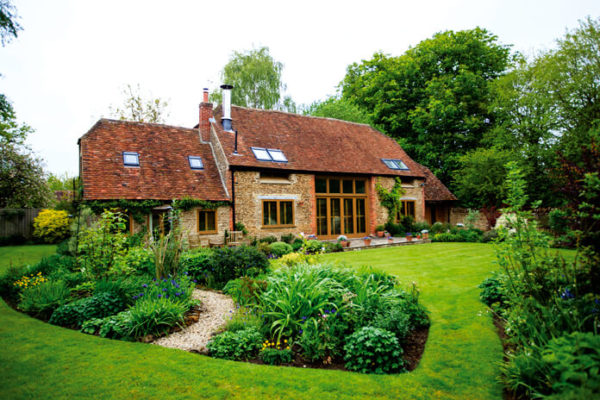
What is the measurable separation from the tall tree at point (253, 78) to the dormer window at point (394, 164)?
11.8 metres

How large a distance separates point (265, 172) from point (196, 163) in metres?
3.50

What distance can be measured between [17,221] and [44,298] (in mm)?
19354

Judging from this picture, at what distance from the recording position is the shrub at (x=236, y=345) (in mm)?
4457

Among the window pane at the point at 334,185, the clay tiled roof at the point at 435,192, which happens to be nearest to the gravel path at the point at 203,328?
the window pane at the point at 334,185

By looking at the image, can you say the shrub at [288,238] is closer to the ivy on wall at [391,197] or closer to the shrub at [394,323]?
the ivy on wall at [391,197]

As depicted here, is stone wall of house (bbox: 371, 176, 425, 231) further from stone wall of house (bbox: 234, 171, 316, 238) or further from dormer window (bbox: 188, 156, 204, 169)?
dormer window (bbox: 188, 156, 204, 169)

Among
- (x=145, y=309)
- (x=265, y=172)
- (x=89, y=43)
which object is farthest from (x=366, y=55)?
(x=145, y=309)

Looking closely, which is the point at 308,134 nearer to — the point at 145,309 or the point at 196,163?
the point at 196,163

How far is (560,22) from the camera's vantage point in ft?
60.4

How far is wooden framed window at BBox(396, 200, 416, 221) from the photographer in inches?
819

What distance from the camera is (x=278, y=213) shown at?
55.8 feet

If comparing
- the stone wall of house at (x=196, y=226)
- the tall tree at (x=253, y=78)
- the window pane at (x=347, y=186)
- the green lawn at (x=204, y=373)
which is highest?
the tall tree at (x=253, y=78)

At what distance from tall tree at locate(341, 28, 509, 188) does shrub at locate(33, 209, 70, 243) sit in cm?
2418

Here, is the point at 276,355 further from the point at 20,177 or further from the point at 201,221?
the point at 20,177
